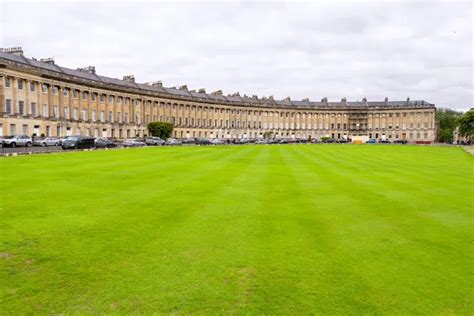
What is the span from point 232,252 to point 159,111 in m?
112

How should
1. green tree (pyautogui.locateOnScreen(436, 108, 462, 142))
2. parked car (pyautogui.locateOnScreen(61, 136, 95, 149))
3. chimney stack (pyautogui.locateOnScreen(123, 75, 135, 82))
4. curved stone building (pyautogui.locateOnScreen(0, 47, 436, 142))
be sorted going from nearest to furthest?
parked car (pyautogui.locateOnScreen(61, 136, 95, 149)), curved stone building (pyautogui.locateOnScreen(0, 47, 436, 142)), chimney stack (pyautogui.locateOnScreen(123, 75, 135, 82)), green tree (pyautogui.locateOnScreen(436, 108, 462, 142))

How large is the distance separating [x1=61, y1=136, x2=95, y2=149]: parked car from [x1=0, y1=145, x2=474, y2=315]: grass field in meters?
36.4

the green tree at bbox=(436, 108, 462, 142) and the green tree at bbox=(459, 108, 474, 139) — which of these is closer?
the green tree at bbox=(459, 108, 474, 139)

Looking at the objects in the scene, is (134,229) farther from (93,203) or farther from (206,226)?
(93,203)

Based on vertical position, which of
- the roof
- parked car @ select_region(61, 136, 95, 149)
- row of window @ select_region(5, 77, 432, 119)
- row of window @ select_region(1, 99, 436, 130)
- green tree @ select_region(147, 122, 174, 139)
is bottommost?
parked car @ select_region(61, 136, 95, 149)

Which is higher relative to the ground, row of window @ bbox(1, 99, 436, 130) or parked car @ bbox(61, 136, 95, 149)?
row of window @ bbox(1, 99, 436, 130)

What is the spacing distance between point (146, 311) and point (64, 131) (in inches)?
3343

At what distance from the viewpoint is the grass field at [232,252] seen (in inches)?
221

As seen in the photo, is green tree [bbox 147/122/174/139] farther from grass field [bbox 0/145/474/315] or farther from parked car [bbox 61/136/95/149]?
grass field [bbox 0/145/474/315]

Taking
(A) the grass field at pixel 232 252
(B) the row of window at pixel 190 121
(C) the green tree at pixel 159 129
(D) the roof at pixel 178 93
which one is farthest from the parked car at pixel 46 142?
(A) the grass field at pixel 232 252

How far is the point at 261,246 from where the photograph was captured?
802 centimetres

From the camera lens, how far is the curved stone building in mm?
73125

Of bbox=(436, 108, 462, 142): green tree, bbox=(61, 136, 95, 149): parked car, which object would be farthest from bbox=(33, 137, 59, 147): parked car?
bbox=(436, 108, 462, 142): green tree

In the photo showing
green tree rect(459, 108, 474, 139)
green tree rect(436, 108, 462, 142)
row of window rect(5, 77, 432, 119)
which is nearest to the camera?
row of window rect(5, 77, 432, 119)
